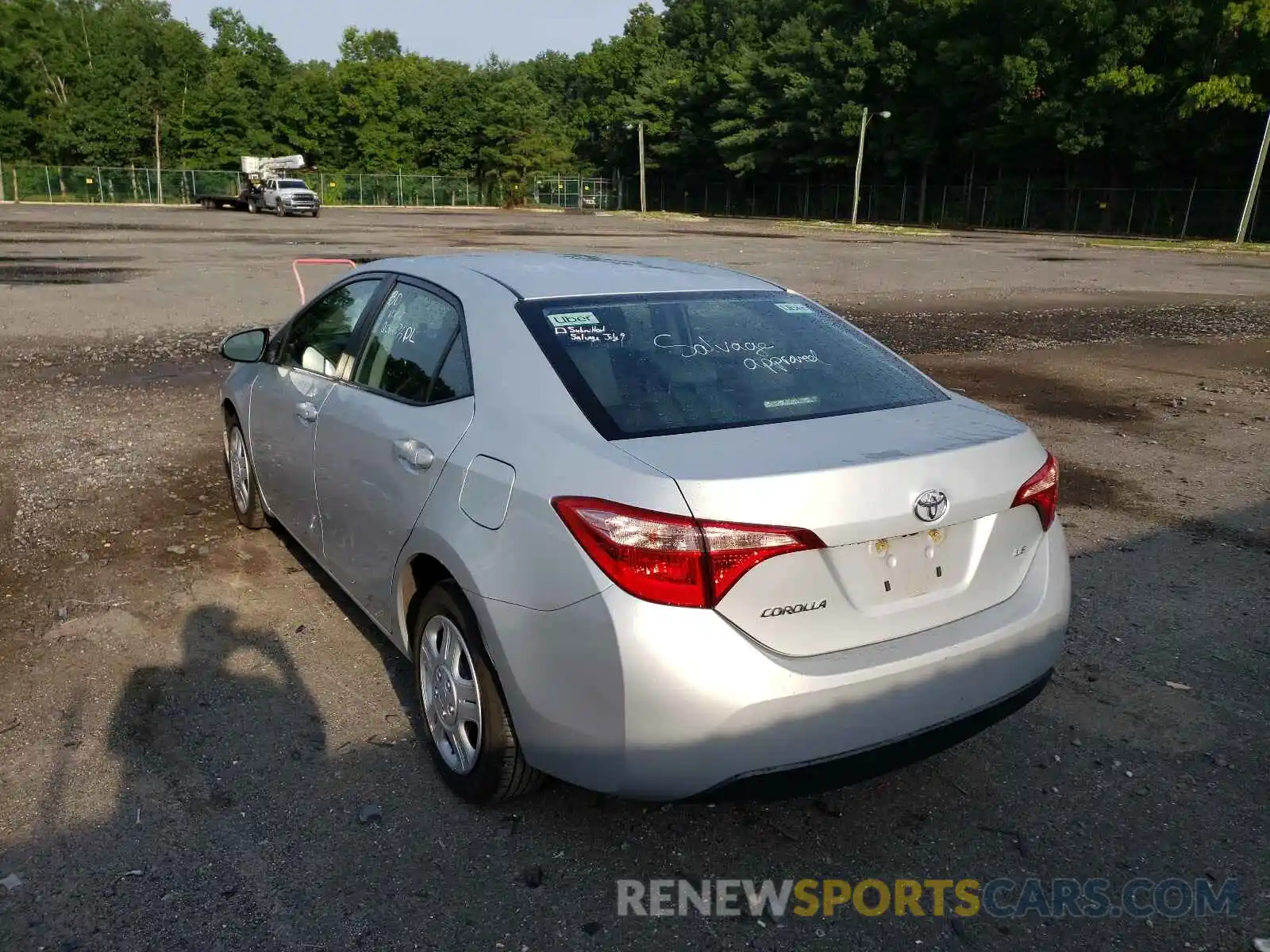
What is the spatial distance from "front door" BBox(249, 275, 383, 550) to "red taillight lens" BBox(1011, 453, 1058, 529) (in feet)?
8.43

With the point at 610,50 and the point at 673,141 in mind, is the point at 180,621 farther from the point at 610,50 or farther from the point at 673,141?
the point at 610,50

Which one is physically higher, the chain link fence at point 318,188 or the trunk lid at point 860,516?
the chain link fence at point 318,188

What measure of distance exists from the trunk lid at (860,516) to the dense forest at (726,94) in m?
50.5

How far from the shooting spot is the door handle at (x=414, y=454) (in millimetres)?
3088

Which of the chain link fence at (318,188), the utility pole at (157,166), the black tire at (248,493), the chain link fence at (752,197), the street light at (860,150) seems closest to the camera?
the black tire at (248,493)

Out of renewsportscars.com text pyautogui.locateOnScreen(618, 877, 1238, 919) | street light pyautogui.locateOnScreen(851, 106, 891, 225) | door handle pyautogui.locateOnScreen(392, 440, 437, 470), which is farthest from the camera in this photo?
street light pyautogui.locateOnScreen(851, 106, 891, 225)

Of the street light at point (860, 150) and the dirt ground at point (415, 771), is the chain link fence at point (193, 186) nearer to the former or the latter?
the street light at point (860, 150)

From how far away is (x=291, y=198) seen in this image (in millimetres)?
54031

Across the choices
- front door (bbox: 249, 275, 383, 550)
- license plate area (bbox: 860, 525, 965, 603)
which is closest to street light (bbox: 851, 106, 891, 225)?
front door (bbox: 249, 275, 383, 550)

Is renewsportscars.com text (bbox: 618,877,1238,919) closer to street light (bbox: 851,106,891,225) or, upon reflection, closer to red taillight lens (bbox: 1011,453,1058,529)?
red taillight lens (bbox: 1011,453,1058,529)

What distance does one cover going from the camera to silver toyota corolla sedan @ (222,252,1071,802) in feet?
7.93

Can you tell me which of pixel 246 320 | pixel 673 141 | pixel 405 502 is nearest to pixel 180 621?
pixel 405 502

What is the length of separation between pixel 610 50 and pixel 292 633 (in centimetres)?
11679

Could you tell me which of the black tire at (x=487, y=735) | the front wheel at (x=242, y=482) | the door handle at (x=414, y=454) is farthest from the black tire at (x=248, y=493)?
the black tire at (x=487, y=735)
